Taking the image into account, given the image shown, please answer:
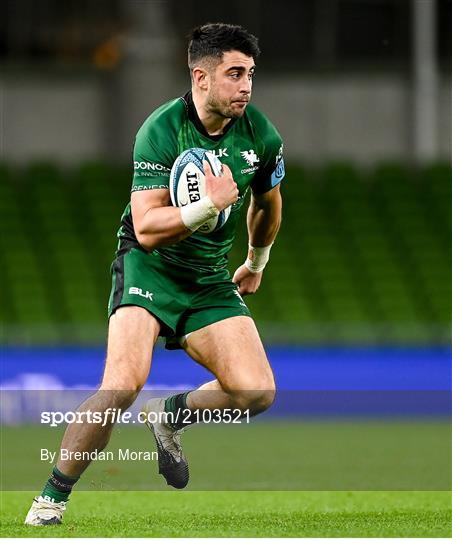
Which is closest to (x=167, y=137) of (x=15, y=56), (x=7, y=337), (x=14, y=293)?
(x=7, y=337)

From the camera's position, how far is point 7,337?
12.1 m

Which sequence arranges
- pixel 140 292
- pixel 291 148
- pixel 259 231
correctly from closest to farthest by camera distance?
1. pixel 140 292
2. pixel 259 231
3. pixel 291 148

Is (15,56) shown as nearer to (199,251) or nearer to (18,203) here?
(18,203)

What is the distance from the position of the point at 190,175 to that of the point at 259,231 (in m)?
0.93

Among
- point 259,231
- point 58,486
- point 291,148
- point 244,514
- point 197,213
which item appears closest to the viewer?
point 197,213

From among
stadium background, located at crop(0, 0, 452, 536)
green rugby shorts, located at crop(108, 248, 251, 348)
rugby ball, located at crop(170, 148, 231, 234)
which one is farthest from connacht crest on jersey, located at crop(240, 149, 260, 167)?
stadium background, located at crop(0, 0, 452, 536)

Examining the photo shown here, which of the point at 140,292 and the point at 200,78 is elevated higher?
the point at 200,78

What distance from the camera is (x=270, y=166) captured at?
21.0ft

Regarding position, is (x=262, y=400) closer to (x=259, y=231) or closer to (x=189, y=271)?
(x=189, y=271)

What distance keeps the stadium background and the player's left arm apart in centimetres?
632

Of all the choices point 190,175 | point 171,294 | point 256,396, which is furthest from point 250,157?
point 256,396

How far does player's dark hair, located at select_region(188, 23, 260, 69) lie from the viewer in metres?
6.07

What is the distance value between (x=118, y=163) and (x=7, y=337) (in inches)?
206

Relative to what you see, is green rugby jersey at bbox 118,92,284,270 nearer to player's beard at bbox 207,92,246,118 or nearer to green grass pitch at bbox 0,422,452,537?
player's beard at bbox 207,92,246,118
